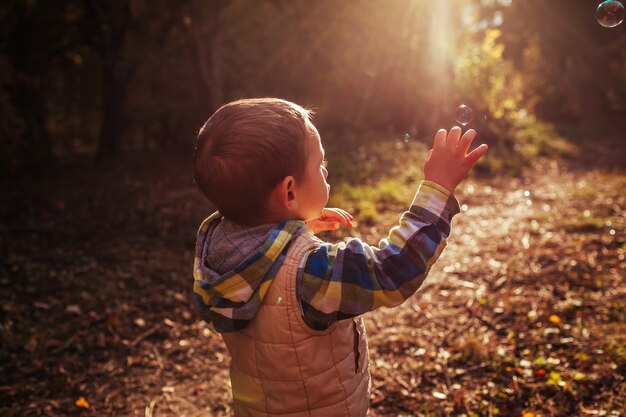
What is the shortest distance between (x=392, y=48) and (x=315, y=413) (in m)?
13.3

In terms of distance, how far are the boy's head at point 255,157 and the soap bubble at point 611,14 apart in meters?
3.07

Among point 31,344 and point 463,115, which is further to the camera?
point 31,344

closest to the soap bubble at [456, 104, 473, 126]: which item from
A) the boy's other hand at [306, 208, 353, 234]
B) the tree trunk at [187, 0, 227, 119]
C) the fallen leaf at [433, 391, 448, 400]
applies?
the boy's other hand at [306, 208, 353, 234]

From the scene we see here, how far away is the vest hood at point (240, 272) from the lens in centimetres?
161

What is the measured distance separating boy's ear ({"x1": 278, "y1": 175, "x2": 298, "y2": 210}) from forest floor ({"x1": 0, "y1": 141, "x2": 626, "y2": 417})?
2.04 metres

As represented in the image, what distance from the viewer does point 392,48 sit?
14070 mm

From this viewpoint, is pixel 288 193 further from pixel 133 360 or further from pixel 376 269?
pixel 133 360

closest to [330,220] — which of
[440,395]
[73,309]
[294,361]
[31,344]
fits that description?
[294,361]

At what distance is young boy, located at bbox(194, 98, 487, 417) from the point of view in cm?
156

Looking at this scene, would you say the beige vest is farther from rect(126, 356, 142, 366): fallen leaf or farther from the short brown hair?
rect(126, 356, 142, 366): fallen leaf

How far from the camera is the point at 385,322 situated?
4391 millimetres

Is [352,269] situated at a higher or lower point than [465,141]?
lower

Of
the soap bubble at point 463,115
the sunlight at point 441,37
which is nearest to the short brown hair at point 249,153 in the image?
the soap bubble at point 463,115

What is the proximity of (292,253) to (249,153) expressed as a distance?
32cm
